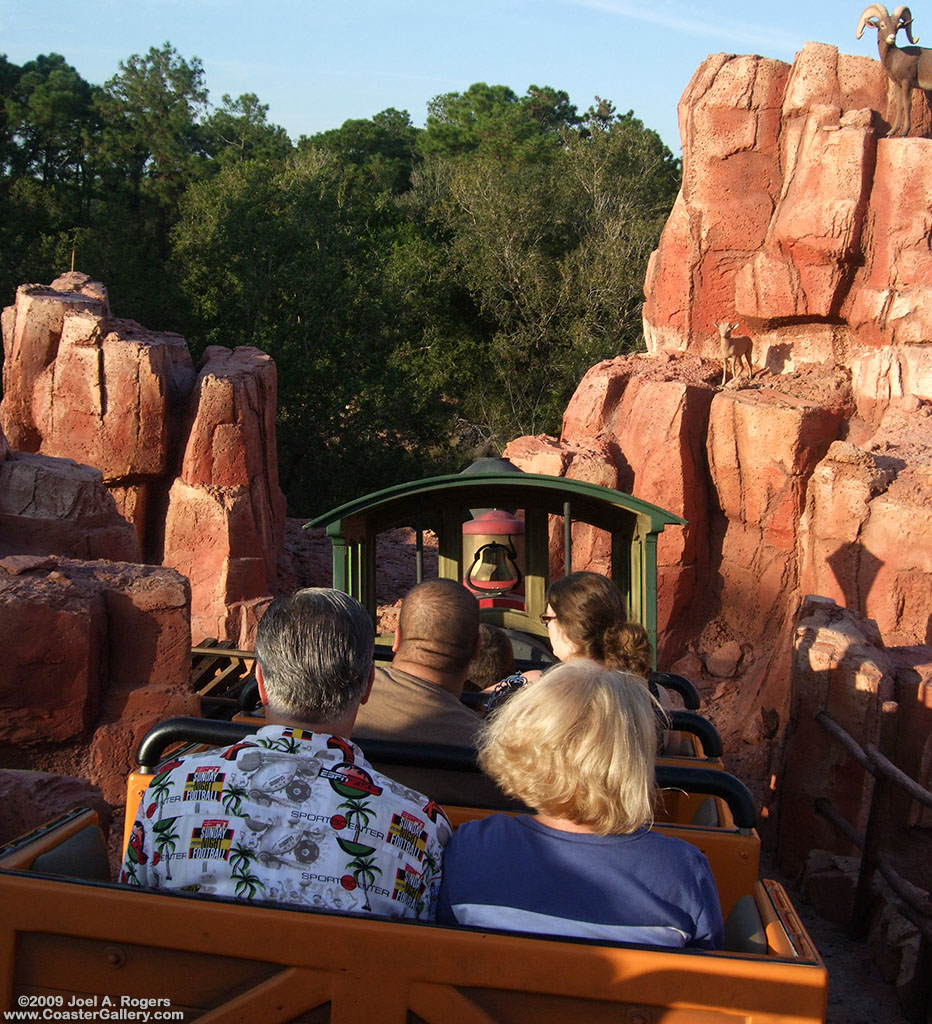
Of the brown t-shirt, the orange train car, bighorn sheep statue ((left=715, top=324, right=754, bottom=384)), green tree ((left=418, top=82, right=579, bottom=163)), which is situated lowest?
the orange train car

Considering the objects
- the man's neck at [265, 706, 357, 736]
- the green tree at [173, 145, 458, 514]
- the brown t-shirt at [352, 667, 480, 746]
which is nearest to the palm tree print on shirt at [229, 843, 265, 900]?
the man's neck at [265, 706, 357, 736]

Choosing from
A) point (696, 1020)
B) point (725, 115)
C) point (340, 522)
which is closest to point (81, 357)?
point (340, 522)

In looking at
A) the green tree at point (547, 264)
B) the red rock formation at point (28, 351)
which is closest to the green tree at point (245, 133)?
the green tree at point (547, 264)

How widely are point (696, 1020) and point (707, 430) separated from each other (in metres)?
10.9

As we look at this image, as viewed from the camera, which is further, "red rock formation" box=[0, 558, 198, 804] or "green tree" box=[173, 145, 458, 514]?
"green tree" box=[173, 145, 458, 514]

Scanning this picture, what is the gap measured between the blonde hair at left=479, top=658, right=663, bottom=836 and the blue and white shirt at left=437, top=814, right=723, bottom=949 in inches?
2.1

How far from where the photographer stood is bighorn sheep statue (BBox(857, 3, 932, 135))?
41.9ft

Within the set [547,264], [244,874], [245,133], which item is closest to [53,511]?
[244,874]

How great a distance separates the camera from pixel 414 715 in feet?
9.57

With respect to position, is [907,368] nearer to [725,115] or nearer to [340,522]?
[725,115]

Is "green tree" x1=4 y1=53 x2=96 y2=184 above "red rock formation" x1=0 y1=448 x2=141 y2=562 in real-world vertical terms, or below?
above

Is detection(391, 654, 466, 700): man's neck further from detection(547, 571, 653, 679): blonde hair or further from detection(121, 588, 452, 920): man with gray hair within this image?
detection(121, 588, 452, 920): man with gray hair

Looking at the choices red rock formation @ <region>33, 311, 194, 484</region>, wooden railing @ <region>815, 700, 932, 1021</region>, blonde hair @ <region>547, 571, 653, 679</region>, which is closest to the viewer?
blonde hair @ <region>547, 571, 653, 679</region>

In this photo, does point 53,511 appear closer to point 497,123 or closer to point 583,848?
point 583,848
